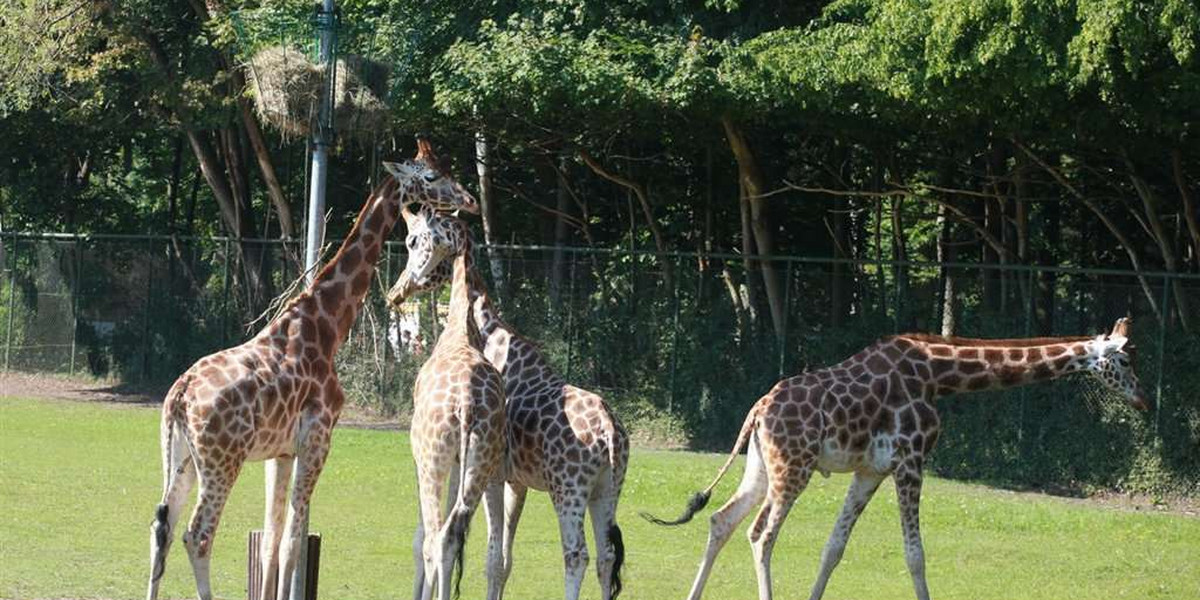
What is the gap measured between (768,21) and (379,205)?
12508 millimetres

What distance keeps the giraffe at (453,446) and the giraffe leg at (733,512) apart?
1.77m

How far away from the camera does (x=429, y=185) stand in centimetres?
1036

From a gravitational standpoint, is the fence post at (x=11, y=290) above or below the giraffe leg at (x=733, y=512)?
above

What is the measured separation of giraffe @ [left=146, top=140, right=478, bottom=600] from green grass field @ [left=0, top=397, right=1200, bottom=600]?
2.38 metres

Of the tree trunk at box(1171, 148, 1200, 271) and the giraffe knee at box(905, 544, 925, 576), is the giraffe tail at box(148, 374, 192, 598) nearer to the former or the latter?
the giraffe knee at box(905, 544, 925, 576)

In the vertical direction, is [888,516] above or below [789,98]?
below

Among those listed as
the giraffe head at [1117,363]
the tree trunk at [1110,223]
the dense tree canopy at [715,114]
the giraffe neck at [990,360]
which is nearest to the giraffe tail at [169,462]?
the giraffe neck at [990,360]

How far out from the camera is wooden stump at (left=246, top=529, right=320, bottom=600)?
9.59 meters

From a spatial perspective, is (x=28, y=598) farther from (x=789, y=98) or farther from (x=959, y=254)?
(x=959, y=254)

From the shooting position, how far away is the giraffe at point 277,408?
9031 mm

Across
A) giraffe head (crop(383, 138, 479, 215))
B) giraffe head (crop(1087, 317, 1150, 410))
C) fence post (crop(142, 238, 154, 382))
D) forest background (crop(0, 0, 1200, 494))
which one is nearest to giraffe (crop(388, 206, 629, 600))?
giraffe head (crop(383, 138, 479, 215))

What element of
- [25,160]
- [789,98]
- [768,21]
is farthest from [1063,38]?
[25,160]

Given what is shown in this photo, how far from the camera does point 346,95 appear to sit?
20812 millimetres

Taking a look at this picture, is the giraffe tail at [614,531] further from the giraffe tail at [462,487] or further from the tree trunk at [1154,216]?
the tree trunk at [1154,216]
